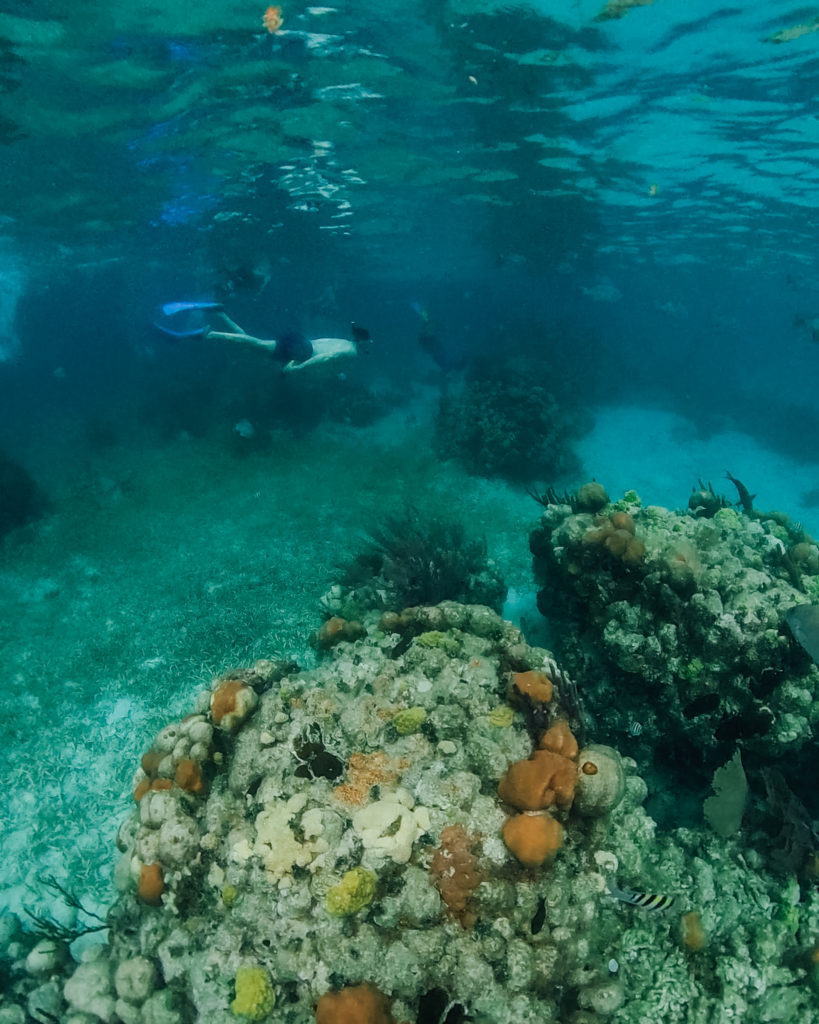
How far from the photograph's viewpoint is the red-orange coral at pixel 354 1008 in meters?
3.30

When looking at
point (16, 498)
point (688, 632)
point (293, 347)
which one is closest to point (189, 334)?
point (293, 347)

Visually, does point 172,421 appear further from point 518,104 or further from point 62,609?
point 518,104

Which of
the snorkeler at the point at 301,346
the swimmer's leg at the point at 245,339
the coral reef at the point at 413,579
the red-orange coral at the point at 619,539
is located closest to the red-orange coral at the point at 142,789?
→ the coral reef at the point at 413,579

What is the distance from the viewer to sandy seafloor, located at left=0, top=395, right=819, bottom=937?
7.06 meters

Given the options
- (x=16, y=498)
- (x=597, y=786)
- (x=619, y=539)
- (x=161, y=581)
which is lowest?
(x=16, y=498)

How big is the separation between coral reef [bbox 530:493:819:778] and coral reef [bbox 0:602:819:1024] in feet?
3.86

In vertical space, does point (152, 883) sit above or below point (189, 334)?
below

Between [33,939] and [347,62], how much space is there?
17280mm

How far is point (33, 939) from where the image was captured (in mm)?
5562

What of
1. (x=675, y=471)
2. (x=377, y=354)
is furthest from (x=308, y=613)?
(x=377, y=354)

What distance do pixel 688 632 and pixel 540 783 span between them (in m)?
2.88

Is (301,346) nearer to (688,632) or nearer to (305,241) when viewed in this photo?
(688,632)

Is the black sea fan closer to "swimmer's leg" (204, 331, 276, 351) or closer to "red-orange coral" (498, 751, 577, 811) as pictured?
"swimmer's leg" (204, 331, 276, 351)

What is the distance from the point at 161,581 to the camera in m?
11.3
